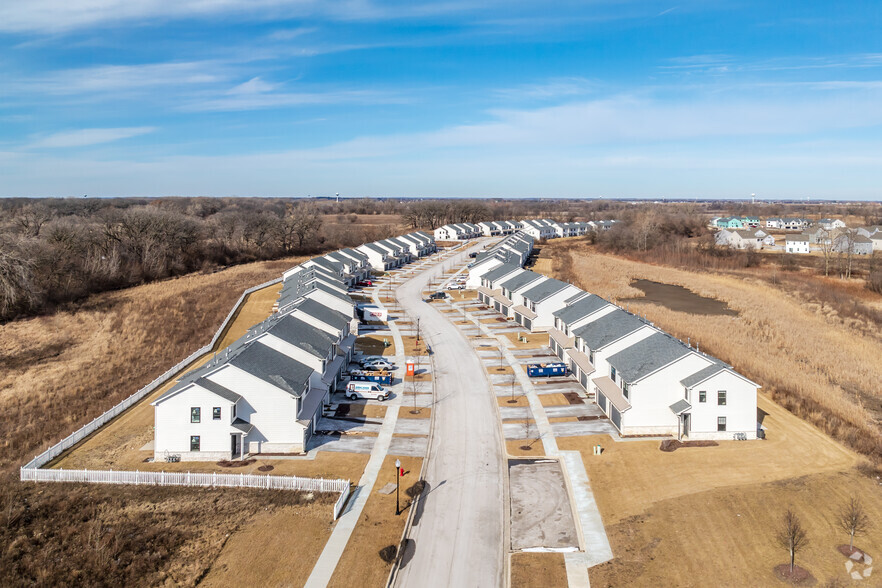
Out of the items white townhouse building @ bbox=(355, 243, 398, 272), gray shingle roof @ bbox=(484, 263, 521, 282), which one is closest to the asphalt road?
gray shingle roof @ bbox=(484, 263, 521, 282)

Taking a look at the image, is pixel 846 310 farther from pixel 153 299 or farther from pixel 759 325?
pixel 153 299

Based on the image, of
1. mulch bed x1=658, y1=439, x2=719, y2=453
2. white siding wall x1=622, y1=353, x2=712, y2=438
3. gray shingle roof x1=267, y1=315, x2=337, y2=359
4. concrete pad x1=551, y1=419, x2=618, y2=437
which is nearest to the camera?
mulch bed x1=658, y1=439, x2=719, y2=453

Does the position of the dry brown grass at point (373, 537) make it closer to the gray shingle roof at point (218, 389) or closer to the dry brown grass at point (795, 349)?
the gray shingle roof at point (218, 389)

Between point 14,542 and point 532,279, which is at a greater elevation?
point 532,279

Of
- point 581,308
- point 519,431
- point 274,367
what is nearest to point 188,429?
point 274,367

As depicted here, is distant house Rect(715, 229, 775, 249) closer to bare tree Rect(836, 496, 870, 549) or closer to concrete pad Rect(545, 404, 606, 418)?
concrete pad Rect(545, 404, 606, 418)

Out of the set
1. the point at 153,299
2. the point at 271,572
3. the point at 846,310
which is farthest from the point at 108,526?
the point at 846,310
